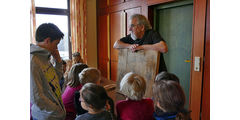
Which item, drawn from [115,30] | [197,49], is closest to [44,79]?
[197,49]

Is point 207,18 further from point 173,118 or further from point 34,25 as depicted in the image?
point 34,25

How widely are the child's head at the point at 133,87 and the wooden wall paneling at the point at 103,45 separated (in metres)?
3.03

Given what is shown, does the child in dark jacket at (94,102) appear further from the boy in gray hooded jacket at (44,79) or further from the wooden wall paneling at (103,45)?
the wooden wall paneling at (103,45)

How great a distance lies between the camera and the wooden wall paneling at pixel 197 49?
2160 millimetres

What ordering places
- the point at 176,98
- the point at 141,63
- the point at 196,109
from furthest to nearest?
the point at 196,109 → the point at 141,63 → the point at 176,98

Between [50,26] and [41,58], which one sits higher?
[50,26]

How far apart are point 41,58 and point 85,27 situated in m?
3.34

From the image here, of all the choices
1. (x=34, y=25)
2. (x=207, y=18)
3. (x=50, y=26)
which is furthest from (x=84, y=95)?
(x=34, y=25)

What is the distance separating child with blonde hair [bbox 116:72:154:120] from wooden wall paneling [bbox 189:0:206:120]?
4.36 ft

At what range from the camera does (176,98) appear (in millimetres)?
988

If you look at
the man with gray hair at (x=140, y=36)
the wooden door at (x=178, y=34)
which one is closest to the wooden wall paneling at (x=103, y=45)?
the wooden door at (x=178, y=34)

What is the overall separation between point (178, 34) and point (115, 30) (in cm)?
159

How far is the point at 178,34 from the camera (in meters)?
2.67

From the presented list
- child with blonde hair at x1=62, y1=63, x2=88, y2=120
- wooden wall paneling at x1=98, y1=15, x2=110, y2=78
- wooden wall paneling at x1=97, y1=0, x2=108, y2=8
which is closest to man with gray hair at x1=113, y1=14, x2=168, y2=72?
child with blonde hair at x1=62, y1=63, x2=88, y2=120
